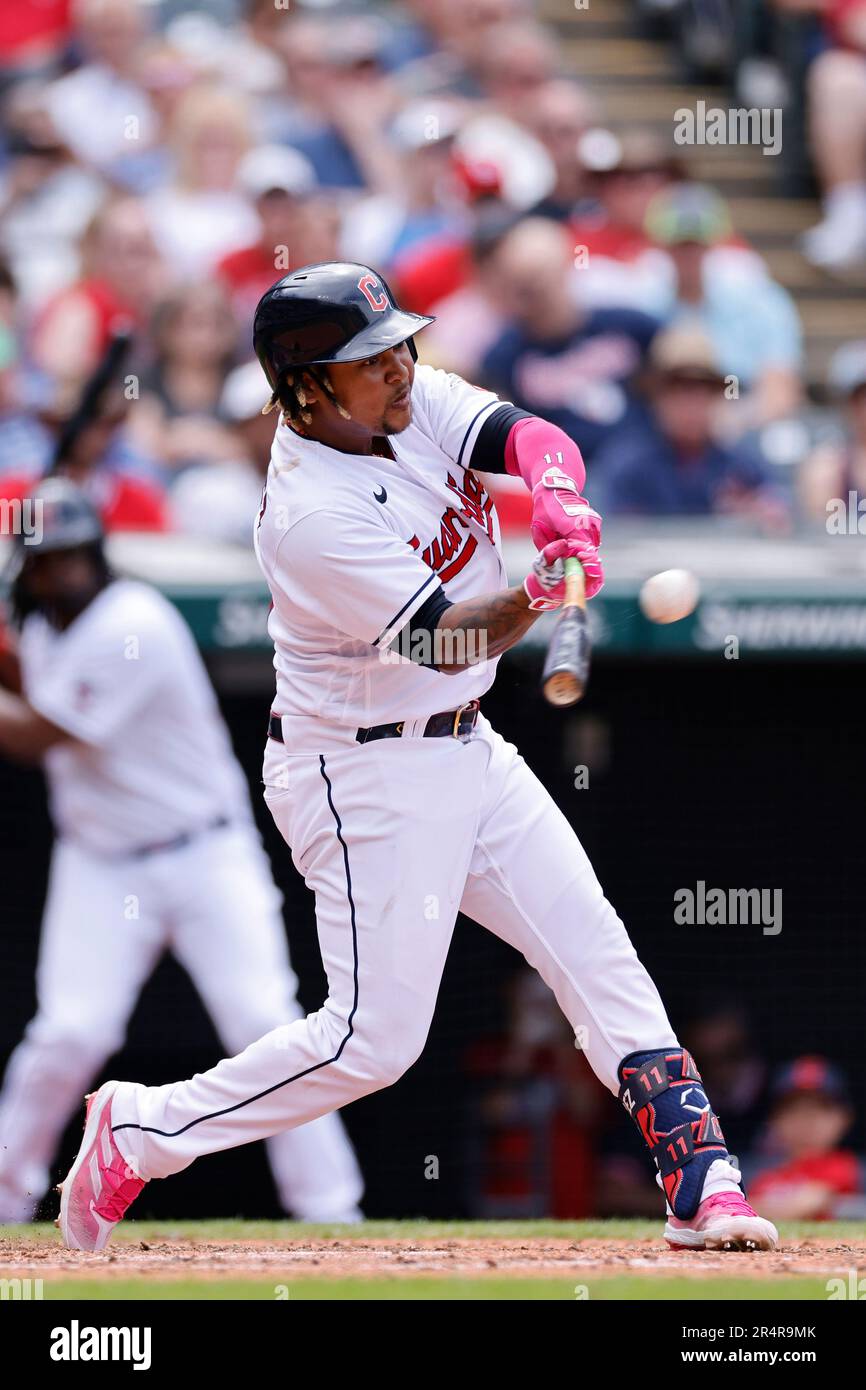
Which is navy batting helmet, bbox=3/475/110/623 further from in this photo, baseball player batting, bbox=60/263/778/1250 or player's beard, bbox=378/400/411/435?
player's beard, bbox=378/400/411/435

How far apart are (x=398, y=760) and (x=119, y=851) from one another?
2.31 meters

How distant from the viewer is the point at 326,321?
347 centimetres

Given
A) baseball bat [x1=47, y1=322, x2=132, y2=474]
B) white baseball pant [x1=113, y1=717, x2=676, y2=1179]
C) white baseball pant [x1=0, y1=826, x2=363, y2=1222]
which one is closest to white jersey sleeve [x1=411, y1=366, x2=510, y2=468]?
white baseball pant [x1=113, y1=717, x2=676, y2=1179]

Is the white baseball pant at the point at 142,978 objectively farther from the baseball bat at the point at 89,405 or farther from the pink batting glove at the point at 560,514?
the pink batting glove at the point at 560,514

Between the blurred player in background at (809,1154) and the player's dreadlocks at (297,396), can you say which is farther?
the blurred player in background at (809,1154)

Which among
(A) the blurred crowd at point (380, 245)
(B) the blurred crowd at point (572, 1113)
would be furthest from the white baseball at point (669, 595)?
(B) the blurred crowd at point (572, 1113)

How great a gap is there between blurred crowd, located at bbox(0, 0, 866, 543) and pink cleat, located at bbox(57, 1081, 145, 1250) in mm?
2916

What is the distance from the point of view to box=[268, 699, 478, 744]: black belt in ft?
11.8

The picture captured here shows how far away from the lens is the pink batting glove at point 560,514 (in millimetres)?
3412

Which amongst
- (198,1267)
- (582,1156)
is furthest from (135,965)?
(198,1267)

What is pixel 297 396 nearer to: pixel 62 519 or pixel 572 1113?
pixel 62 519

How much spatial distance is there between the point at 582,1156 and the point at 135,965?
1630mm
